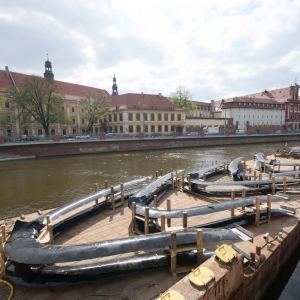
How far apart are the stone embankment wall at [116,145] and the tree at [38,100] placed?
8443 mm

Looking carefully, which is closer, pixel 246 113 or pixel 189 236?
pixel 189 236

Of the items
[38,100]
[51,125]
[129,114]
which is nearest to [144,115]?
[129,114]

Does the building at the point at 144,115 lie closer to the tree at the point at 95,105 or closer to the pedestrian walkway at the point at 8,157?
the tree at the point at 95,105

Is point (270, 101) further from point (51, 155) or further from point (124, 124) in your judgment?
point (51, 155)

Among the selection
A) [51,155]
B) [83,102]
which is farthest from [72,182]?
[83,102]

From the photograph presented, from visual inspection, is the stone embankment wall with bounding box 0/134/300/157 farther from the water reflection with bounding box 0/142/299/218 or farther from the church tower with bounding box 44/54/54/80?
the church tower with bounding box 44/54/54/80

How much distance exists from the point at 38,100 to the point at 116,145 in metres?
16.0

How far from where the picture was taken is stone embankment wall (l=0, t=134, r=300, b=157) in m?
33.3

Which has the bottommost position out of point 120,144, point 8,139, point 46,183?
point 46,183

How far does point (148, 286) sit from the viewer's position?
179 inches

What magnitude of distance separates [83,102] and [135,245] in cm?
4638

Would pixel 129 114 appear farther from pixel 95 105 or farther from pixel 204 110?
pixel 204 110

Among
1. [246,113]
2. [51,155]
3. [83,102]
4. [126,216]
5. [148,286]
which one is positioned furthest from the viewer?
[246,113]

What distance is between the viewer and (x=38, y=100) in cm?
3956
